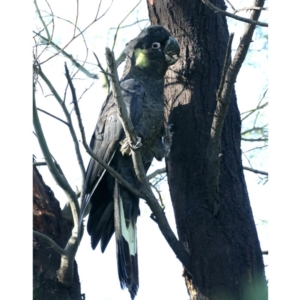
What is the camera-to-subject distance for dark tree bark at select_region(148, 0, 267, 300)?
192cm

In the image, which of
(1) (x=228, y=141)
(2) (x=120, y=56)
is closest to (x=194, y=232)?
(1) (x=228, y=141)

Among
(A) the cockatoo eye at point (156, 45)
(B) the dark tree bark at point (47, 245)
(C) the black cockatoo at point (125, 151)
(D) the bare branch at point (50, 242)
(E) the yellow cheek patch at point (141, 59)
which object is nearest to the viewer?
(D) the bare branch at point (50, 242)

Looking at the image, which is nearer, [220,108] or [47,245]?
[220,108]

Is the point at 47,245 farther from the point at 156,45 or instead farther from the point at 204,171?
the point at 156,45

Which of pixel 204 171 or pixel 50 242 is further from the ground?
pixel 204 171

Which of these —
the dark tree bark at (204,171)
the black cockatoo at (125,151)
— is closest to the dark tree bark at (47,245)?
the black cockatoo at (125,151)

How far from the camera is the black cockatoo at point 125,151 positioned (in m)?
2.16

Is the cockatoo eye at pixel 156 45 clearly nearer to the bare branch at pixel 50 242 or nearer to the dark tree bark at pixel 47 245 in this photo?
the dark tree bark at pixel 47 245

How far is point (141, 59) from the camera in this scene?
2465 millimetres

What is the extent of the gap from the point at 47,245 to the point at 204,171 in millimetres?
628

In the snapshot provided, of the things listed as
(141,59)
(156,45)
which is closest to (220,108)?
(156,45)

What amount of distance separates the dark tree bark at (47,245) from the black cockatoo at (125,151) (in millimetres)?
125
